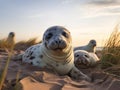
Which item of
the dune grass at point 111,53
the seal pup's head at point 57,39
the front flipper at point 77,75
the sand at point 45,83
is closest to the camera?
the sand at point 45,83

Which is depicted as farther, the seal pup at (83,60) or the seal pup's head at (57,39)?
the seal pup at (83,60)

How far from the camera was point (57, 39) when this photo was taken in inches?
232

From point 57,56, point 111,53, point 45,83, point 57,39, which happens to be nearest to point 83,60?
point 111,53

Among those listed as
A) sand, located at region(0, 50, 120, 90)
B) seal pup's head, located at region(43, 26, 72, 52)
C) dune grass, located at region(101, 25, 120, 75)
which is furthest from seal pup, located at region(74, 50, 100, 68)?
sand, located at region(0, 50, 120, 90)

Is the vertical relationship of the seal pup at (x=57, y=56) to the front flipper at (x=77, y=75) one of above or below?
above

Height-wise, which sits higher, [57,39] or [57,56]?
[57,39]

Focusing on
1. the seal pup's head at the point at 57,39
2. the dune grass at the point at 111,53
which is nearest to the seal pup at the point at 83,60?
the dune grass at the point at 111,53

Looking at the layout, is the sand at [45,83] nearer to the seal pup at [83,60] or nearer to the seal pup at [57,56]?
the seal pup at [57,56]

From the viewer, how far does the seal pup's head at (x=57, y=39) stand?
5.86 metres

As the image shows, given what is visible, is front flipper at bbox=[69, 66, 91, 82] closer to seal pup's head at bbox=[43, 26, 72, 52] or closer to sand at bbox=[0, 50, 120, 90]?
sand at bbox=[0, 50, 120, 90]

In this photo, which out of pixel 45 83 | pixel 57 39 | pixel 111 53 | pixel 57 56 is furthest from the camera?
pixel 111 53

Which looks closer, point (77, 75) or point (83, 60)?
point (77, 75)

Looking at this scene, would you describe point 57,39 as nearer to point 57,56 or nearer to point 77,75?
point 57,56

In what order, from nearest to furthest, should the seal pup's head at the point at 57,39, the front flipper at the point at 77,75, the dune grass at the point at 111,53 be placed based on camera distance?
1. the seal pup's head at the point at 57,39
2. the front flipper at the point at 77,75
3. the dune grass at the point at 111,53
